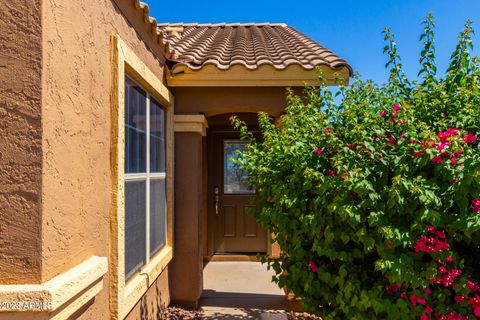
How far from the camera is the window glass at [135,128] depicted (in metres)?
2.82

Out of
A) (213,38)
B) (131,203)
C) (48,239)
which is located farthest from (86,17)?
(213,38)

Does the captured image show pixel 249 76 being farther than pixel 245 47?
No

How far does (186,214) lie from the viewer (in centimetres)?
443

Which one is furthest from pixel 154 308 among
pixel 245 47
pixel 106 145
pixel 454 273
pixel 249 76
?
pixel 245 47

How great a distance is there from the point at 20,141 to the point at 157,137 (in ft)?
7.31

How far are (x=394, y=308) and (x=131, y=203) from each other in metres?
2.26

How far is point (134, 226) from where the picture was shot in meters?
2.91

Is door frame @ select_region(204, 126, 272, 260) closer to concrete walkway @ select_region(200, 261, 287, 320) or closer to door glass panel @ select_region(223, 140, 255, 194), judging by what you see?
door glass panel @ select_region(223, 140, 255, 194)

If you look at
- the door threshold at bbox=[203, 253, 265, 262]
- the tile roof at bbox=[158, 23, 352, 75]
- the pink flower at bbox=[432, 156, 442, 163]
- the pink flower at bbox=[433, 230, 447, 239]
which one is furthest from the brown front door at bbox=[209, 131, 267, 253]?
the pink flower at bbox=[432, 156, 442, 163]

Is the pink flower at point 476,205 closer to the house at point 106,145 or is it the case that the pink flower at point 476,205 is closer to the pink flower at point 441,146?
the pink flower at point 441,146

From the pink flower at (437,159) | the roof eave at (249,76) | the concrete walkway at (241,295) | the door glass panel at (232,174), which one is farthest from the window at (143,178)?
the door glass panel at (232,174)

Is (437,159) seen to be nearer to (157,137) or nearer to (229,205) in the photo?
(157,137)

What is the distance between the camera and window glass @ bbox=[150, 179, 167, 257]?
348 centimetres

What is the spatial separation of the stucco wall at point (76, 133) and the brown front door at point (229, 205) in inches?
165
